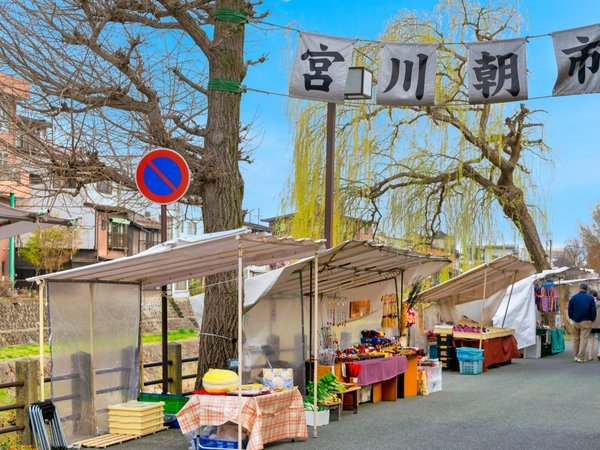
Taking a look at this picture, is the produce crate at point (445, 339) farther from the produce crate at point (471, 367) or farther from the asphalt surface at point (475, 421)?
the asphalt surface at point (475, 421)

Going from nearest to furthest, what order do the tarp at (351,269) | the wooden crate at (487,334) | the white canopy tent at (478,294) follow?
the tarp at (351,269) < the wooden crate at (487,334) < the white canopy tent at (478,294)

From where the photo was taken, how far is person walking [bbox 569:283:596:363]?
18781 millimetres

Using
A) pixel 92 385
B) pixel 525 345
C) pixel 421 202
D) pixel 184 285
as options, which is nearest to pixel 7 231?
pixel 92 385

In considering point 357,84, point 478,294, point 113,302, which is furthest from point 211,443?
point 478,294

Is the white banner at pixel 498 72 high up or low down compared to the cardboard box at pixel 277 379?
up

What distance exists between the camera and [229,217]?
1115cm

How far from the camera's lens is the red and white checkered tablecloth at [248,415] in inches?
326

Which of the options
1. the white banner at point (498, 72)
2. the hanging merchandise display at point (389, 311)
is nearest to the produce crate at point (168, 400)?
the hanging merchandise display at point (389, 311)

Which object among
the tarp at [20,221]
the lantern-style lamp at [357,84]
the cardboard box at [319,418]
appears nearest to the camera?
the tarp at [20,221]

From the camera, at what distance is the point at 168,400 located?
10359 mm

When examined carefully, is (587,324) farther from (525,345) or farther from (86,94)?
(86,94)

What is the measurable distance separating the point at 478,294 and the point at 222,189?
10118 mm

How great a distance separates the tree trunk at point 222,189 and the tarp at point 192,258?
110 cm

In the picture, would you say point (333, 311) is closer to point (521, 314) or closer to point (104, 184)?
point (104, 184)
